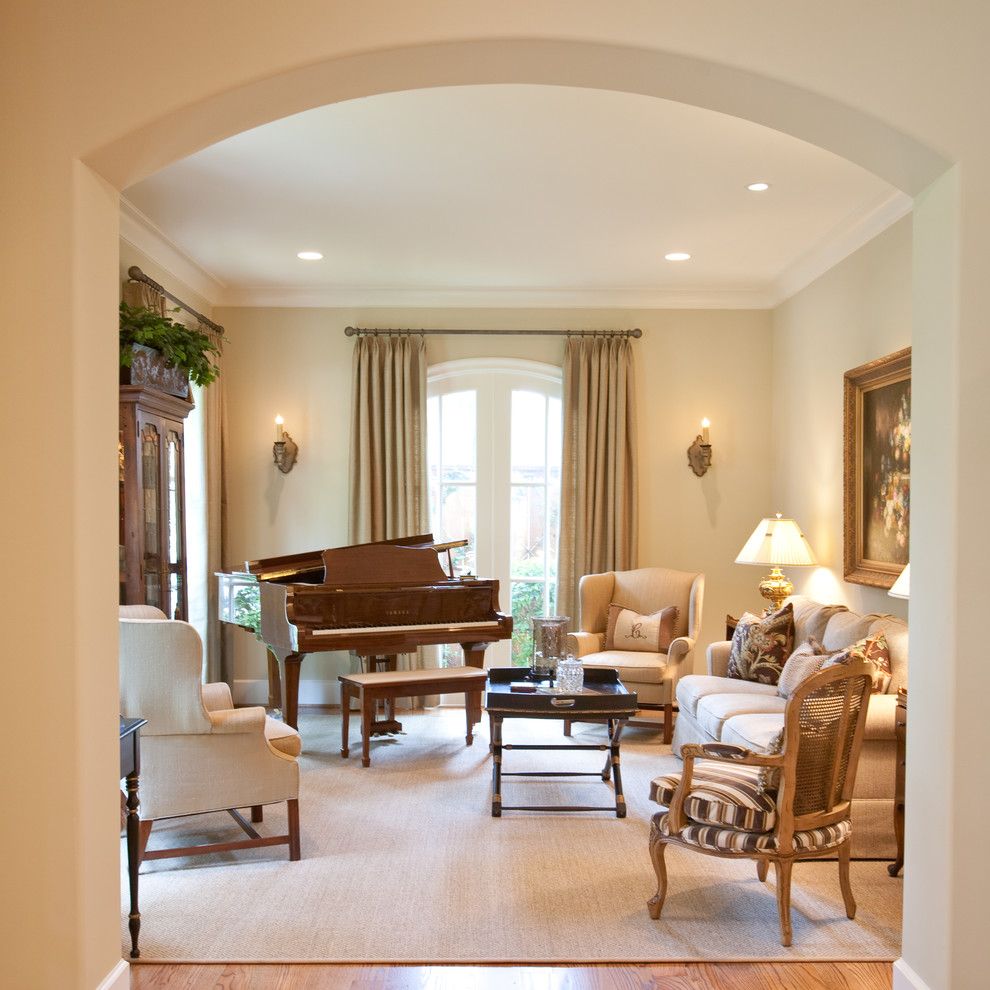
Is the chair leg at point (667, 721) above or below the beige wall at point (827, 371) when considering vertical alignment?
below

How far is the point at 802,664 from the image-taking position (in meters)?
4.72

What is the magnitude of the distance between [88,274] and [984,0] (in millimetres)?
2505

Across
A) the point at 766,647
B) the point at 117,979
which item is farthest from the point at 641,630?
the point at 117,979

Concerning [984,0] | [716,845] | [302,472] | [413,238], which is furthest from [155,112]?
[302,472]

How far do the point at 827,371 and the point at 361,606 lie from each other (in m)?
3.28

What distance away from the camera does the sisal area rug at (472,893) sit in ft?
11.1

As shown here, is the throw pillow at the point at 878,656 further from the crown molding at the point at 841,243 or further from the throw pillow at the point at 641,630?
the throw pillow at the point at 641,630

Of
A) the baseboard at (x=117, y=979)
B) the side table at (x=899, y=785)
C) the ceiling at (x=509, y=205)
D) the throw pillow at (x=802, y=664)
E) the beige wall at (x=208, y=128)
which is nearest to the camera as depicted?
the beige wall at (x=208, y=128)

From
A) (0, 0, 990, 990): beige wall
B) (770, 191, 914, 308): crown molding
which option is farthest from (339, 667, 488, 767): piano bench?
(770, 191, 914, 308): crown molding

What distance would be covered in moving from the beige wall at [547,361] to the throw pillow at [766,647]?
5.95 feet

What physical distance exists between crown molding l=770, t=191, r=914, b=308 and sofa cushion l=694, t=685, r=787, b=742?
2502 mm

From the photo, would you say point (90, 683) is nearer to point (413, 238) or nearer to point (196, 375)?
point (196, 375)

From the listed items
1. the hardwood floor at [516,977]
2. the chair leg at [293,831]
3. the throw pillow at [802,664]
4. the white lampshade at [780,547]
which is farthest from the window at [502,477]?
the hardwood floor at [516,977]

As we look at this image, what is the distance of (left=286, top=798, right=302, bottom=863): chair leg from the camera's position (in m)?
4.17
